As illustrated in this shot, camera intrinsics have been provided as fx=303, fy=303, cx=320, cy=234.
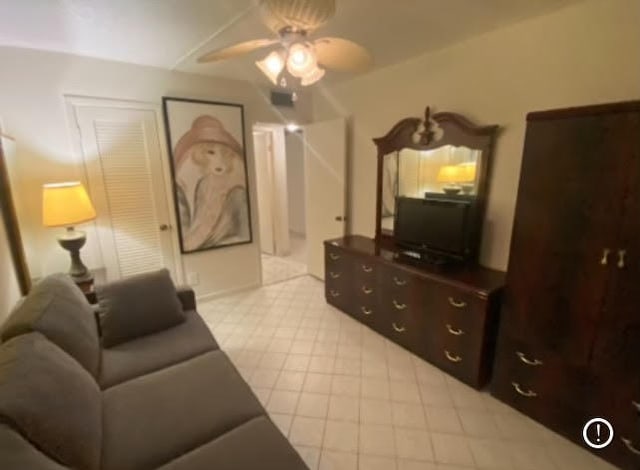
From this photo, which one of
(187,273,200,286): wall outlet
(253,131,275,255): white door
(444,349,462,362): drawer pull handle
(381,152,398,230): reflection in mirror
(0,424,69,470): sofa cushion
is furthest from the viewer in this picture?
(253,131,275,255): white door

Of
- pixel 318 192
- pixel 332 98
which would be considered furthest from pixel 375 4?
pixel 318 192

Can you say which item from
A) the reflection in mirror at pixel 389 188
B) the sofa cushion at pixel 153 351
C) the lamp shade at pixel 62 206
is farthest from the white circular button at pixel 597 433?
the lamp shade at pixel 62 206

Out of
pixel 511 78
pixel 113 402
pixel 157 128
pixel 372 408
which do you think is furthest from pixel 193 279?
pixel 511 78

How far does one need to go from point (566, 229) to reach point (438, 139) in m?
1.30

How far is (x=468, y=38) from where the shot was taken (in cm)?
228

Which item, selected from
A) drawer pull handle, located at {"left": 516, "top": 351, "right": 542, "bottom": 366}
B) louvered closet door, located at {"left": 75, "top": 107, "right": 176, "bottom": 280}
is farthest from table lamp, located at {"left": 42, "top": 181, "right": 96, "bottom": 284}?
drawer pull handle, located at {"left": 516, "top": 351, "right": 542, "bottom": 366}

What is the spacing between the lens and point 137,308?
1.92 metres

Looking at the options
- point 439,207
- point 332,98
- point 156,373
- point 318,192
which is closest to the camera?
point 156,373

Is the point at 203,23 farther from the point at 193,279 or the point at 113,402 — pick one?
the point at 193,279

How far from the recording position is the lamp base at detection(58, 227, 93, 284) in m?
2.33

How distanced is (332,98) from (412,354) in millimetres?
2942

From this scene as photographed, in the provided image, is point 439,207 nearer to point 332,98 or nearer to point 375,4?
point 375,4

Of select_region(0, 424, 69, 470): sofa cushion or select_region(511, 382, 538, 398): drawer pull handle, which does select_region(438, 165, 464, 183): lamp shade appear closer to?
select_region(511, 382, 538, 398): drawer pull handle

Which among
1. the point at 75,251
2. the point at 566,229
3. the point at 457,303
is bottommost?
the point at 457,303
